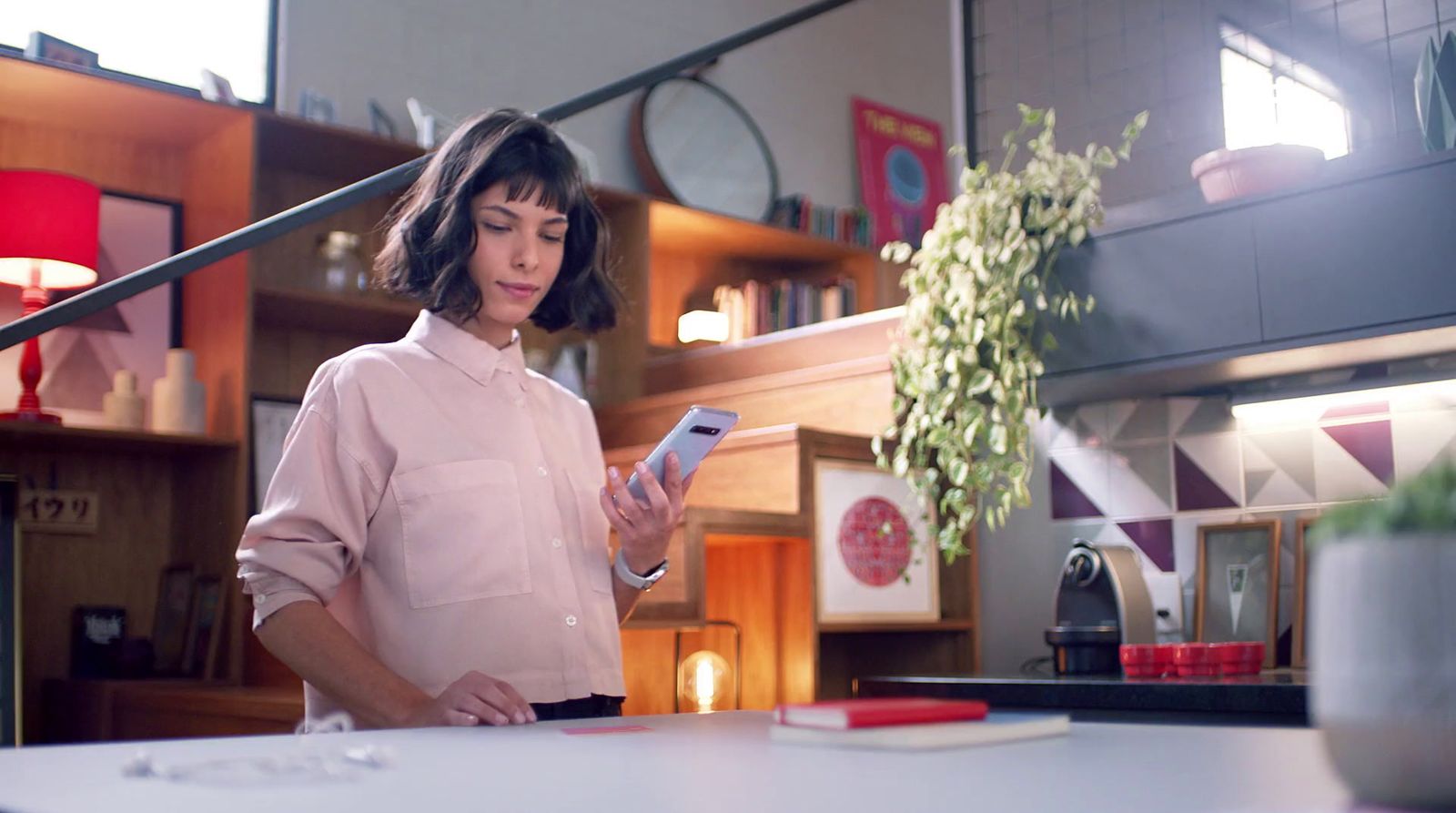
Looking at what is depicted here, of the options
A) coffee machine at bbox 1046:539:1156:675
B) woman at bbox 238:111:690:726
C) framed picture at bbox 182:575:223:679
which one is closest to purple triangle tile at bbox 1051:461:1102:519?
coffee machine at bbox 1046:539:1156:675

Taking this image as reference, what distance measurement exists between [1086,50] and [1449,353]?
1.01m

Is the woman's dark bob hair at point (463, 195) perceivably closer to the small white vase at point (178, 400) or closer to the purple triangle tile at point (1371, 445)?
the purple triangle tile at point (1371, 445)

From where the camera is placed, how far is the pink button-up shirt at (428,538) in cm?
146

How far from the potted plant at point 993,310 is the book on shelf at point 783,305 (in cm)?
245

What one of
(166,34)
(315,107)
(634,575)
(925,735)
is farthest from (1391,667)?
(166,34)

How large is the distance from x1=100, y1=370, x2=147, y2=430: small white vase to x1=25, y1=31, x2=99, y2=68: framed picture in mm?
800

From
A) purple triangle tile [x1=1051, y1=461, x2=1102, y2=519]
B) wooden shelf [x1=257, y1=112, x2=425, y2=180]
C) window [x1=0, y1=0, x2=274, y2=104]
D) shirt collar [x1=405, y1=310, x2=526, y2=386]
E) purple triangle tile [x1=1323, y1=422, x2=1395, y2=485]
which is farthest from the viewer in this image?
window [x1=0, y1=0, x2=274, y2=104]

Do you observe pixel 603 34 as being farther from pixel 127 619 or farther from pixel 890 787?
pixel 890 787

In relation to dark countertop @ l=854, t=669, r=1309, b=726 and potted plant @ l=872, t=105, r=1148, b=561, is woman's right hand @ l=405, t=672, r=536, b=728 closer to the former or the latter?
dark countertop @ l=854, t=669, r=1309, b=726

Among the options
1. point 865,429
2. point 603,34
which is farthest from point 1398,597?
point 603,34

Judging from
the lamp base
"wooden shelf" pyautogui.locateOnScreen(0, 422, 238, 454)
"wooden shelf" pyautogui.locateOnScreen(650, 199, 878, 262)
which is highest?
"wooden shelf" pyautogui.locateOnScreen(650, 199, 878, 262)

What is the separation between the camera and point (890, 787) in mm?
661

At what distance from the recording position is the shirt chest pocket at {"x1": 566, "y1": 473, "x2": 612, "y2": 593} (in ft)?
5.36

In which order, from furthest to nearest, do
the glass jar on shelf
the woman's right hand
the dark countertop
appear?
the glass jar on shelf
the dark countertop
the woman's right hand
